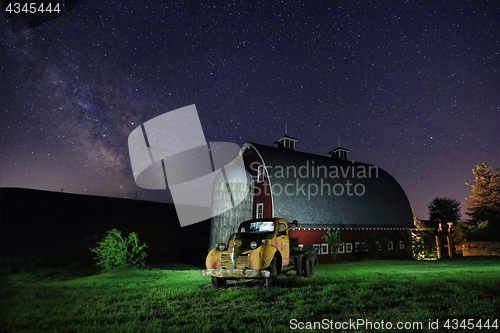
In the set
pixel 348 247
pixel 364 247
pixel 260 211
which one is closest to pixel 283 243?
pixel 260 211

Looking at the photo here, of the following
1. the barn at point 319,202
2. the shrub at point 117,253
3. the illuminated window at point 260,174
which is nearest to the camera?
the shrub at point 117,253

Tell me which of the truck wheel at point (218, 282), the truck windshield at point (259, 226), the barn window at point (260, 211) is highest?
the barn window at point (260, 211)

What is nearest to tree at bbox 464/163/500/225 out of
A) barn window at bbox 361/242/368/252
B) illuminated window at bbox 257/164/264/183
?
barn window at bbox 361/242/368/252

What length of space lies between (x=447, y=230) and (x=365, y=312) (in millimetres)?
30374

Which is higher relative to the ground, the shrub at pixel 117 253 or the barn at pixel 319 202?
the barn at pixel 319 202

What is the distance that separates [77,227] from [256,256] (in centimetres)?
3169

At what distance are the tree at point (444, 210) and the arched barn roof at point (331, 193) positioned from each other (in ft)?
95.7

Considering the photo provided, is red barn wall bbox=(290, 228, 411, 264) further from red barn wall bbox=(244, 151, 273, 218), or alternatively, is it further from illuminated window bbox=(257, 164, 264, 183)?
illuminated window bbox=(257, 164, 264, 183)

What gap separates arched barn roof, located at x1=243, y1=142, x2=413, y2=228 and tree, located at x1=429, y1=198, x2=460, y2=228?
29.2 m

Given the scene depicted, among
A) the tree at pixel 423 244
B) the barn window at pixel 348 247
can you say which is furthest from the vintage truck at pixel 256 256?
the tree at pixel 423 244

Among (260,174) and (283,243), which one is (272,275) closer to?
(283,243)

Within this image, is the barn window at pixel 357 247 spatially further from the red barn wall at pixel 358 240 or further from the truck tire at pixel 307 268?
the truck tire at pixel 307 268

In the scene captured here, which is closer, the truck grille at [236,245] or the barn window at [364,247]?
the truck grille at [236,245]

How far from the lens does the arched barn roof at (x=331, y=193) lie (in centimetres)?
2177
